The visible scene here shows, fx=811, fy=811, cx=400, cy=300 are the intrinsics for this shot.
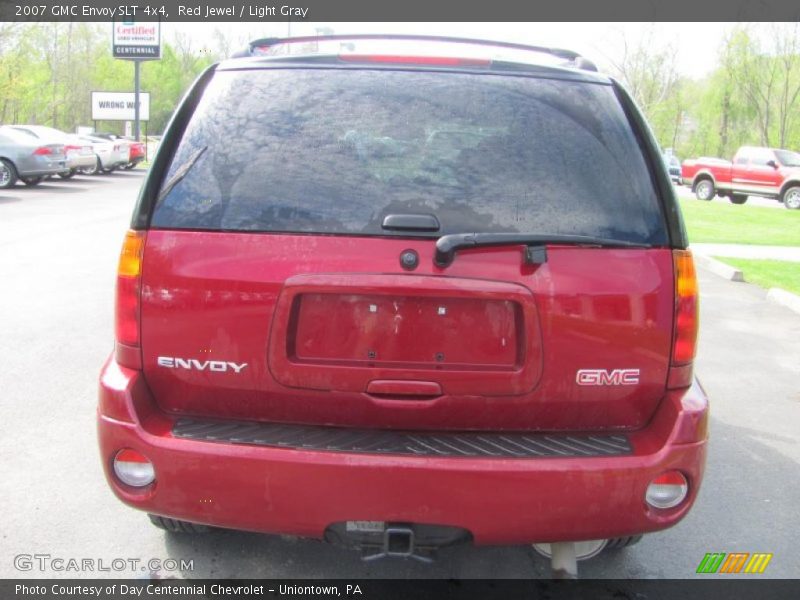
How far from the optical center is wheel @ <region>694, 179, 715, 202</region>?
2952 cm

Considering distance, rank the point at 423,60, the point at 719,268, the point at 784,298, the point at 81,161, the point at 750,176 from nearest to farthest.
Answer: the point at 423,60 → the point at 784,298 → the point at 719,268 → the point at 81,161 → the point at 750,176

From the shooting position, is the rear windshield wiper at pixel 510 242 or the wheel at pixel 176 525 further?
the wheel at pixel 176 525

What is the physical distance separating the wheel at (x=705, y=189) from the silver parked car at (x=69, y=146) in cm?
2172

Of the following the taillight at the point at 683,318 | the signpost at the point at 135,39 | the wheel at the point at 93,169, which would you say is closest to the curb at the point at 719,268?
the taillight at the point at 683,318

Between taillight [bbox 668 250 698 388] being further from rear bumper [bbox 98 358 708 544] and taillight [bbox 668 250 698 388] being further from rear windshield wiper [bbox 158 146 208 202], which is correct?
rear windshield wiper [bbox 158 146 208 202]

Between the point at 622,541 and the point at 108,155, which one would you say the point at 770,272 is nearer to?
the point at 622,541

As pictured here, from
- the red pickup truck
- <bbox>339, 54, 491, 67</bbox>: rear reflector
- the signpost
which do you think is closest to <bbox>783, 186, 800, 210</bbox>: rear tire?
the red pickup truck

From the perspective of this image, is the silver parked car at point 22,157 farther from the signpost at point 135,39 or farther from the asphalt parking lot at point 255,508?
the signpost at point 135,39

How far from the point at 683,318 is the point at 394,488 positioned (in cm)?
111

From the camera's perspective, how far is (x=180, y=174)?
269 cm

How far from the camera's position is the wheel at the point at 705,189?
2952cm

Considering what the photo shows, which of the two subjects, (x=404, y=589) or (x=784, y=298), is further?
(x=784, y=298)

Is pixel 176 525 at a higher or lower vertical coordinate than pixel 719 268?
higher

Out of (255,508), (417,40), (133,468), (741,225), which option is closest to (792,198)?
(741,225)
